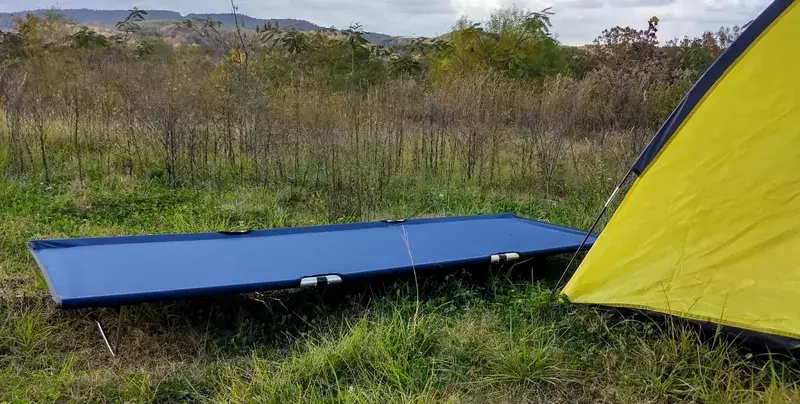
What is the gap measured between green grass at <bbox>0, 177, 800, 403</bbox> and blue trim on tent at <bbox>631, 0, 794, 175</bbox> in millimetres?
690

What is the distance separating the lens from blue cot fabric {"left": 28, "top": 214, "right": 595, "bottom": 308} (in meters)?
2.14

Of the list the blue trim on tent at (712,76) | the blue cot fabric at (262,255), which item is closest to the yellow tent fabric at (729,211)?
the blue trim on tent at (712,76)

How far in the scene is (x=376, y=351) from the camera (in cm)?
207

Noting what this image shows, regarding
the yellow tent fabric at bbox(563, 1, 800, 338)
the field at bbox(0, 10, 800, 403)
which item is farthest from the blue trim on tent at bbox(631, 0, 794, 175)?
the field at bbox(0, 10, 800, 403)

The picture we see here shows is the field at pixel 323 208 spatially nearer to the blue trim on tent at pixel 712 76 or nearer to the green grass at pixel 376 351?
the green grass at pixel 376 351

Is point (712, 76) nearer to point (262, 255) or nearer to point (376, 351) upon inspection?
point (376, 351)

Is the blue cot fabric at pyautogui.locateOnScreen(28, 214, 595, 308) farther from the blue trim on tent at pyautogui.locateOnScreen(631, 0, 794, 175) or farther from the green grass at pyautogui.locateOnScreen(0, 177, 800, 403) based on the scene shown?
the blue trim on tent at pyautogui.locateOnScreen(631, 0, 794, 175)

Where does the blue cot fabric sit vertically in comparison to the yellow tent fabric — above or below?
below

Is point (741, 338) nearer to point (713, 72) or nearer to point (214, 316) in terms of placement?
point (713, 72)

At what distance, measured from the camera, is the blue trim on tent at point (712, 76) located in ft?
6.76

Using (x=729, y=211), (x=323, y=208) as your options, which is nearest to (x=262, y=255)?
(x=323, y=208)

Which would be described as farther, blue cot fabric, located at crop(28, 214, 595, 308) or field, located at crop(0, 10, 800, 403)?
blue cot fabric, located at crop(28, 214, 595, 308)

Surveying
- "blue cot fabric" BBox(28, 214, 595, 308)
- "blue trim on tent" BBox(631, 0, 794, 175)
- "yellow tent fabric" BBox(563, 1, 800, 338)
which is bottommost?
"blue cot fabric" BBox(28, 214, 595, 308)

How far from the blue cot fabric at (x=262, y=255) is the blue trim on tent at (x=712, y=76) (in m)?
0.75
